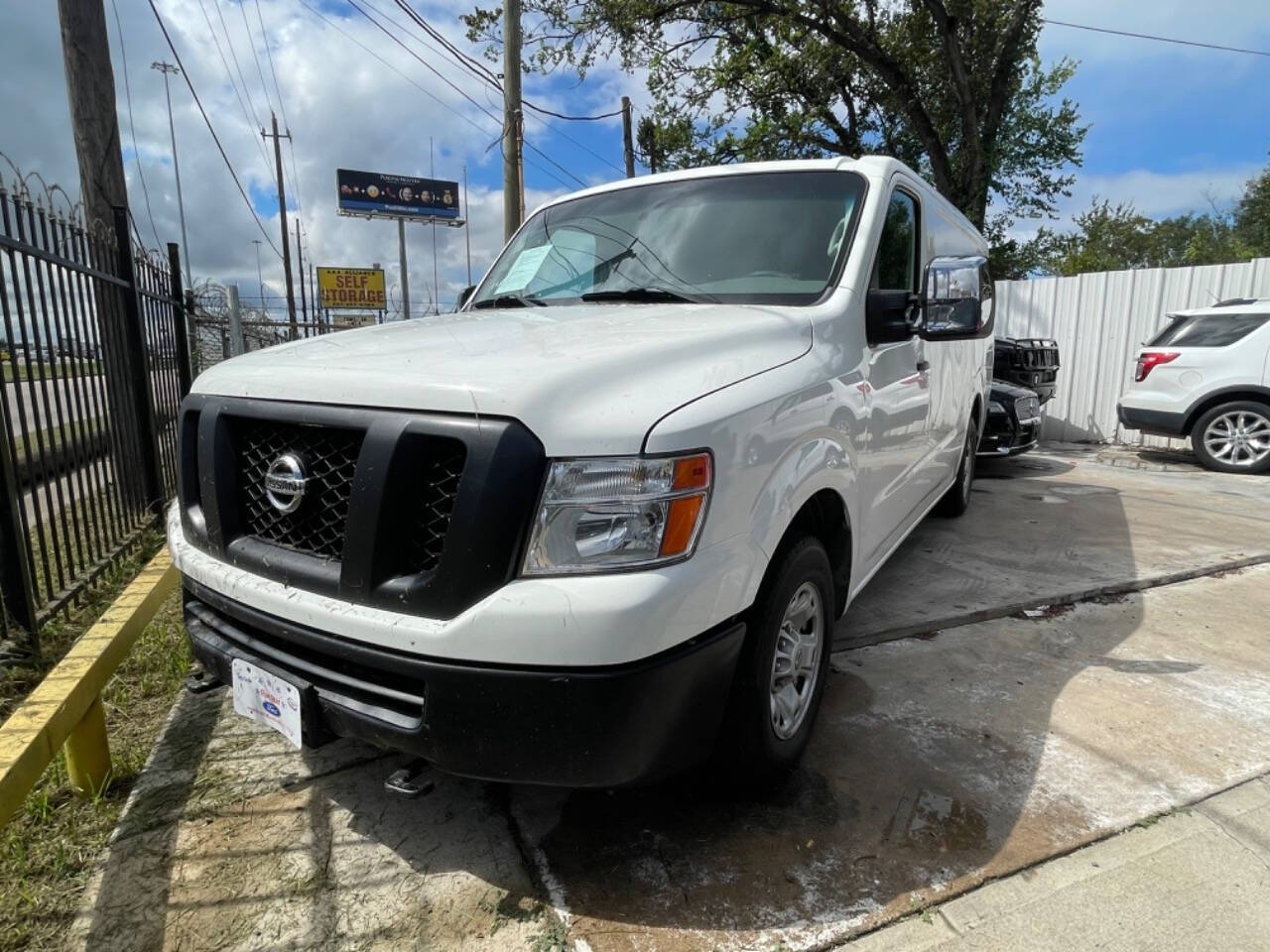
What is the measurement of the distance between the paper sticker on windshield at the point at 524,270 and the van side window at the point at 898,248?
4.55 feet

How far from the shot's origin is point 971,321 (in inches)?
107

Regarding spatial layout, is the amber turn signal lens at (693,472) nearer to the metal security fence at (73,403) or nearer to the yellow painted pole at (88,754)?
the yellow painted pole at (88,754)

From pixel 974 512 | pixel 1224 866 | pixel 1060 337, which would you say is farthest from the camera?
pixel 1060 337

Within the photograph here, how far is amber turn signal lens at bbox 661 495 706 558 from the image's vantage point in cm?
160

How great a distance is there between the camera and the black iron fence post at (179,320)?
571 centimetres

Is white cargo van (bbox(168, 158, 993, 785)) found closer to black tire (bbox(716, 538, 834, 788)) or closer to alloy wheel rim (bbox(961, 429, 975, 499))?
black tire (bbox(716, 538, 834, 788))

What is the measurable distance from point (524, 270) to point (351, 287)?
34.3 meters

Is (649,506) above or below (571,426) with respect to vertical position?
below

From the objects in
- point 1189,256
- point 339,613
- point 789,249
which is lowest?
point 339,613

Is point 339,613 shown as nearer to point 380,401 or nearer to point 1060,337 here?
point 380,401

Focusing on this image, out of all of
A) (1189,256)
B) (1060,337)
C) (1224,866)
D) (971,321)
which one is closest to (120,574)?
(971,321)

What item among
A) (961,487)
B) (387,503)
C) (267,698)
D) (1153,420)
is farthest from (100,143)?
(1153,420)

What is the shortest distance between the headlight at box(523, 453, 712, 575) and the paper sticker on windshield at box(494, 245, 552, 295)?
183cm

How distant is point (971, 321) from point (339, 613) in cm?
229
